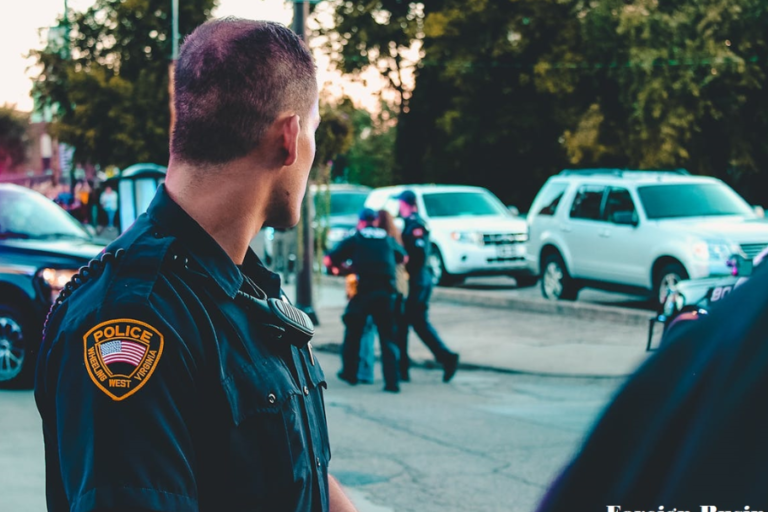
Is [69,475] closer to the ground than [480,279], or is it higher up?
higher up

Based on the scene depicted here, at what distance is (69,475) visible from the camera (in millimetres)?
1565

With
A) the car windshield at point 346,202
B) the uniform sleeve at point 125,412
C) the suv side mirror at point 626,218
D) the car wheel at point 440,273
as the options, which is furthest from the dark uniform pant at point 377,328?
the car windshield at point 346,202

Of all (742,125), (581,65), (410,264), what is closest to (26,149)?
(581,65)

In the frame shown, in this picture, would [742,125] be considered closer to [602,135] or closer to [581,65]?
[602,135]

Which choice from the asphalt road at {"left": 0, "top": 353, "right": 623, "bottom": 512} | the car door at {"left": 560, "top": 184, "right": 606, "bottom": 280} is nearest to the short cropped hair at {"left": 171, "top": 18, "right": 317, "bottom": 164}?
the asphalt road at {"left": 0, "top": 353, "right": 623, "bottom": 512}

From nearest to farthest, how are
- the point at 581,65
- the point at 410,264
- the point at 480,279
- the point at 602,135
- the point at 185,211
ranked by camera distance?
the point at 185,211 < the point at 410,264 < the point at 480,279 < the point at 602,135 < the point at 581,65

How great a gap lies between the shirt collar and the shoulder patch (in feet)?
0.67

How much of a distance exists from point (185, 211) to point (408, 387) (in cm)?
812

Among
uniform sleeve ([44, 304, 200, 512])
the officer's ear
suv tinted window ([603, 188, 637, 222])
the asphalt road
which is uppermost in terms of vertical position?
the officer's ear

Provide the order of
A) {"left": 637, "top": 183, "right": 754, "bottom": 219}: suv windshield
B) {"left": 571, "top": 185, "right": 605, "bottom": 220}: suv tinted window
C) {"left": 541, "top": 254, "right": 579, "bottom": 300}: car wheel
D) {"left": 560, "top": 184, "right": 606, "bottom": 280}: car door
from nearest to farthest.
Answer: {"left": 637, "top": 183, "right": 754, "bottom": 219}: suv windshield < {"left": 560, "top": 184, "right": 606, "bottom": 280}: car door < {"left": 571, "top": 185, "right": 605, "bottom": 220}: suv tinted window < {"left": 541, "top": 254, "right": 579, "bottom": 300}: car wheel

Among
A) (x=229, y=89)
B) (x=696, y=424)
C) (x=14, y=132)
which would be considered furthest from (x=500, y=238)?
(x=14, y=132)

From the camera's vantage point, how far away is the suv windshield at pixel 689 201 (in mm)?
14531

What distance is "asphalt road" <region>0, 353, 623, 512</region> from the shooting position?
6.01 m

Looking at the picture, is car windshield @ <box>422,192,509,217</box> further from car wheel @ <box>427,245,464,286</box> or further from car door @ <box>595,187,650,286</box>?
car door @ <box>595,187,650,286</box>
